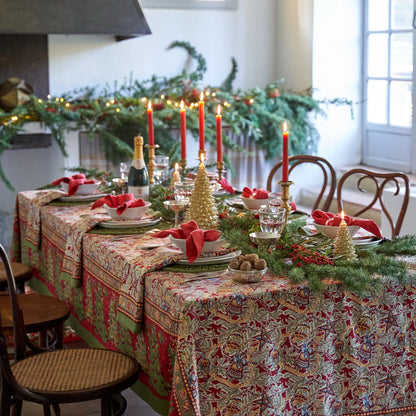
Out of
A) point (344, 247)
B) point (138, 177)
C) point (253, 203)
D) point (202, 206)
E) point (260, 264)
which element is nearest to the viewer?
point (260, 264)

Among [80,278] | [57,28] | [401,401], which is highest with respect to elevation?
[57,28]

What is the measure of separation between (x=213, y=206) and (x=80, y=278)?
57 cm

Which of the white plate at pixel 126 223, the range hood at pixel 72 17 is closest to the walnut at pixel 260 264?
the white plate at pixel 126 223

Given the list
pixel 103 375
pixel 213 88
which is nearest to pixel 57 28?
pixel 213 88

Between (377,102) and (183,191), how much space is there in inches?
143

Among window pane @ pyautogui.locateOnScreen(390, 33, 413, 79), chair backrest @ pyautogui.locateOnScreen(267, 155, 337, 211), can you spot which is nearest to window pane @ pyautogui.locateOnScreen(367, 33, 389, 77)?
window pane @ pyautogui.locateOnScreen(390, 33, 413, 79)

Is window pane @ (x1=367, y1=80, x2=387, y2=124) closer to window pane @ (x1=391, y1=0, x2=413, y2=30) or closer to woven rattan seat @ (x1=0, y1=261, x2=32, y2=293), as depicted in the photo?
window pane @ (x1=391, y1=0, x2=413, y2=30)

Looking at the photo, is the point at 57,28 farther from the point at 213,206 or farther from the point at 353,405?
the point at 353,405

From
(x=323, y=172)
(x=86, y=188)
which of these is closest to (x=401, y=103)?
(x=323, y=172)

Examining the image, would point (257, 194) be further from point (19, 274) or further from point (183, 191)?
point (19, 274)

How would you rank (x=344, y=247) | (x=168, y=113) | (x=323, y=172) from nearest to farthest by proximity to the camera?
(x=344, y=247)
(x=323, y=172)
(x=168, y=113)

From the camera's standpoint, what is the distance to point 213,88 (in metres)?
5.82

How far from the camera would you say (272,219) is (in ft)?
7.48

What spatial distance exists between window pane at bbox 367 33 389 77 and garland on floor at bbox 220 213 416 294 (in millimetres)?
3693
